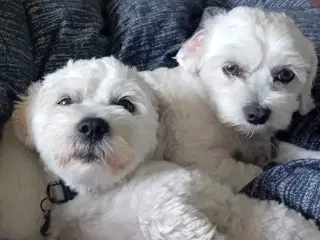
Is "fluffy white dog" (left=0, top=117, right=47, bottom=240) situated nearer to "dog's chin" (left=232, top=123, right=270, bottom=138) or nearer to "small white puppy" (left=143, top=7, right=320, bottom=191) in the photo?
"small white puppy" (left=143, top=7, right=320, bottom=191)

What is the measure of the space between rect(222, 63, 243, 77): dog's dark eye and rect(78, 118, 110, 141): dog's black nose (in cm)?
48

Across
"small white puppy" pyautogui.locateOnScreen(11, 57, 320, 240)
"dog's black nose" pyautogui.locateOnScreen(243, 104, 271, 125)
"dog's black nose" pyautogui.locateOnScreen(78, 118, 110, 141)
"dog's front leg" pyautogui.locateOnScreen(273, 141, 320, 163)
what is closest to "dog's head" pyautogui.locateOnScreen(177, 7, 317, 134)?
"dog's black nose" pyautogui.locateOnScreen(243, 104, 271, 125)

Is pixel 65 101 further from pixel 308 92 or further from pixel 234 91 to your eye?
pixel 308 92

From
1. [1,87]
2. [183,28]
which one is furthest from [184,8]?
[1,87]

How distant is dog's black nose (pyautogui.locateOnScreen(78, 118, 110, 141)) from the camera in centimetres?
123

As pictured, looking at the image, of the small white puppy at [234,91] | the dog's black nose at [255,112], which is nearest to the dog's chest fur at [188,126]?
the small white puppy at [234,91]

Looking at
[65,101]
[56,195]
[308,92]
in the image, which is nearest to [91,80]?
[65,101]

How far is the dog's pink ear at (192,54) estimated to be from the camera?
1.66 meters

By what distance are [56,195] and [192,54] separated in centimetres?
58

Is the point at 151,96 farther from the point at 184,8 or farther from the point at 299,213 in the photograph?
the point at 184,8

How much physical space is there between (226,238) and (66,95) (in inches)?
19.5

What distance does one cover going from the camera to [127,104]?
4.43 ft

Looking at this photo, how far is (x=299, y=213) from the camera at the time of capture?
4.49ft

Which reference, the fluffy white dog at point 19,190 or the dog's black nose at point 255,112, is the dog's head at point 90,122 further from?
the dog's black nose at point 255,112
